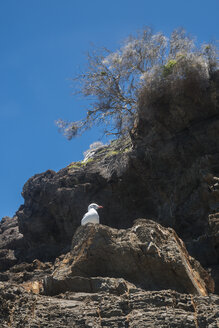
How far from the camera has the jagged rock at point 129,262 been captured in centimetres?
830

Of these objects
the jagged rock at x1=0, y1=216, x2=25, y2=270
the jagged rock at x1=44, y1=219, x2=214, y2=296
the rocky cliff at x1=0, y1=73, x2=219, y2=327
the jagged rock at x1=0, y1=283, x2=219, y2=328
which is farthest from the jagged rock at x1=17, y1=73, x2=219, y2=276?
the jagged rock at x1=0, y1=283, x2=219, y2=328

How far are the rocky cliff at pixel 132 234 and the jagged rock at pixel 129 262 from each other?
2cm

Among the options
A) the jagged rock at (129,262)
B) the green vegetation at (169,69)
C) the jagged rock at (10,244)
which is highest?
the green vegetation at (169,69)

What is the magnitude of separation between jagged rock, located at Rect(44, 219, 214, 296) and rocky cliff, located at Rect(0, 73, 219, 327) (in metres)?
0.02

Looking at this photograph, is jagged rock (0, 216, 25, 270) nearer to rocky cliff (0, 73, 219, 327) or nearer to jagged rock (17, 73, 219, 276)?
rocky cliff (0, 73, 219, 327)

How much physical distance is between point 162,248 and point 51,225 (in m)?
10.4

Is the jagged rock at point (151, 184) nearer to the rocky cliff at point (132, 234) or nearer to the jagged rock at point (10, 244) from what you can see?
the rocky cliff at point (132, 234)

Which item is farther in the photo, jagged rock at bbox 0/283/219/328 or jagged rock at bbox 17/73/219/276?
jagged rock at bbox 17/73/219/276

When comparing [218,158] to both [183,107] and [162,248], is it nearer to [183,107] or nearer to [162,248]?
[183,107]

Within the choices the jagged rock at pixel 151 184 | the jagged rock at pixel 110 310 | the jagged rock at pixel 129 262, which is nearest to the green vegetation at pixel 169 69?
the jagged rock at pixel 151 184

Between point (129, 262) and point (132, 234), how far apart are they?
0.66 meters

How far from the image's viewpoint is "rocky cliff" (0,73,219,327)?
7168 mm

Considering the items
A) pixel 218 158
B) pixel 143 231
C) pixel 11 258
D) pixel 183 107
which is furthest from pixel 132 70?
pixel 143 231

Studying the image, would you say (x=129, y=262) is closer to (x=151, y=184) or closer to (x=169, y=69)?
(x=151, y=184)
